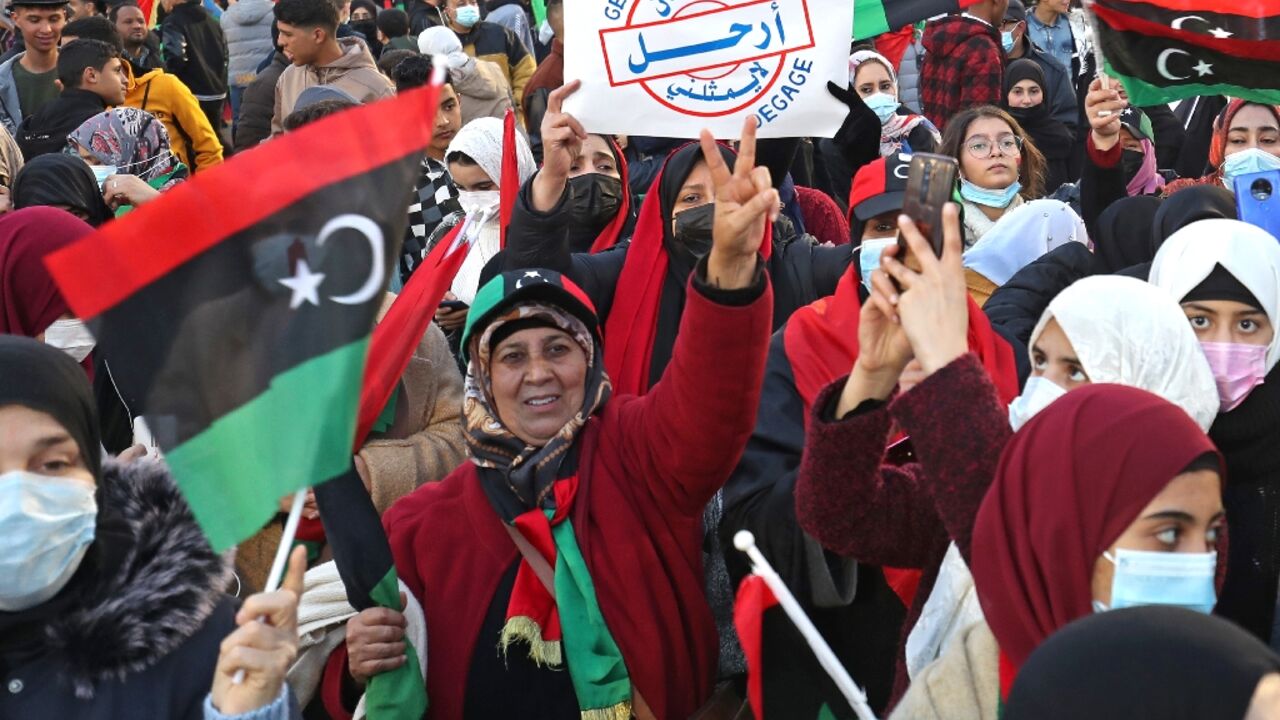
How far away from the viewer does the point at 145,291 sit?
2.62 m

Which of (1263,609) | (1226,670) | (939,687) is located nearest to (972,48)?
(1263,609)

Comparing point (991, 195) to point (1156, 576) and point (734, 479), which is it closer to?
point (734, 479)

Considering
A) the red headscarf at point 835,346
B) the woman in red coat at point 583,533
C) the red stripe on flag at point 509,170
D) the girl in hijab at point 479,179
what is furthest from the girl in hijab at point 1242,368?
the girl in hijab at point 479,179

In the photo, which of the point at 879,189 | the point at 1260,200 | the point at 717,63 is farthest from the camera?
the point at 1260,200

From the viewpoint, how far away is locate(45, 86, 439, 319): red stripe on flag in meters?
2.60

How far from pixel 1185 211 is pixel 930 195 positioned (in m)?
2.33

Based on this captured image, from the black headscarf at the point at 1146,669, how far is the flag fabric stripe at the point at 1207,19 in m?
2.65

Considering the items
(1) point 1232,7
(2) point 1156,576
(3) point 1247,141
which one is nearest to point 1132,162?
(3) point 1247,141

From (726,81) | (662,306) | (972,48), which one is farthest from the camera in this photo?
(972,48)

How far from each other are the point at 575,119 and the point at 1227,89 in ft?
5.54

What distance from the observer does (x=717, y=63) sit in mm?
4340

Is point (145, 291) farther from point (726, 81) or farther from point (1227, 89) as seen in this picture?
point (1227, 89)

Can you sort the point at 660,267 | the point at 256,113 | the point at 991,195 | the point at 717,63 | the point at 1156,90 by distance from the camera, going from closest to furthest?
the point at 717,63 < the point at 1156,90 < the point at 660,267 < the point at 991,195 < the point at 256,113

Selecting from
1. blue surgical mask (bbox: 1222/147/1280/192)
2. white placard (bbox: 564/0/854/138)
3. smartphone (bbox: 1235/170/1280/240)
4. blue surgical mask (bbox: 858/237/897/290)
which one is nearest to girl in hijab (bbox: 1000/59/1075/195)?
blue surgical mask (bbox: 1222/147/1280/192)
